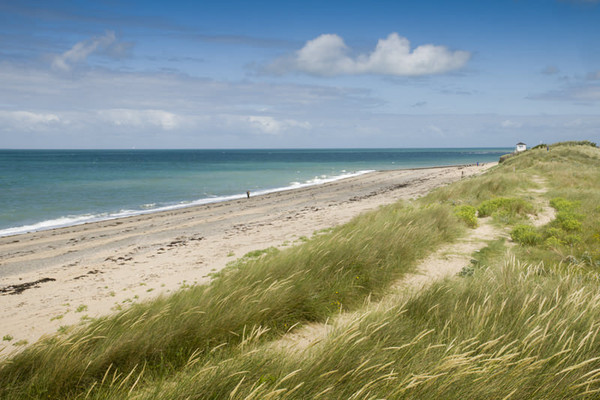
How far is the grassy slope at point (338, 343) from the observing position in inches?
101

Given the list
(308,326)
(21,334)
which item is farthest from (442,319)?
(21,334)

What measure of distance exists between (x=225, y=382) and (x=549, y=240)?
336 inches

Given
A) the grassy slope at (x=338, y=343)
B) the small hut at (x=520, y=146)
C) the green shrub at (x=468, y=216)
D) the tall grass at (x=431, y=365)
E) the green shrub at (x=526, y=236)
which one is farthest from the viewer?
the small hut at (x=520, y=146)

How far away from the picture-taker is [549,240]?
8273 millimetres

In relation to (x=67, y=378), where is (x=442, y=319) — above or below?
above

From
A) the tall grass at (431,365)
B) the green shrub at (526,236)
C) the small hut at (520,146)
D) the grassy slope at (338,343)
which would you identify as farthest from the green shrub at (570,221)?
the small hut at (520,146)

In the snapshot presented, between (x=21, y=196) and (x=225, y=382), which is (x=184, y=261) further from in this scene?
(x=21, y=196)

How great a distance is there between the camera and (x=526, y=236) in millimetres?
9078

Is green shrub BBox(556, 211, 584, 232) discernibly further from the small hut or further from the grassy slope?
the small hut

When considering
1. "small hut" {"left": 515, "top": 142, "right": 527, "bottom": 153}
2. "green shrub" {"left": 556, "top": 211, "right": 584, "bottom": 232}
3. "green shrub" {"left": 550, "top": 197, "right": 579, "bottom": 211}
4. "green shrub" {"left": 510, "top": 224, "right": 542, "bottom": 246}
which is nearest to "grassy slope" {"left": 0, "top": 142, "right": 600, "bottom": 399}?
"green shrub" {"left": 510, "top": 224, "right": 542, "bottom": 246}

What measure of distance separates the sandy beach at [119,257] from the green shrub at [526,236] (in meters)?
7.16

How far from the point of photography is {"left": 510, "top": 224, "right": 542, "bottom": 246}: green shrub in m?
8.91

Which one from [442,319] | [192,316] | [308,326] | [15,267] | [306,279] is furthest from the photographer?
[15,267]

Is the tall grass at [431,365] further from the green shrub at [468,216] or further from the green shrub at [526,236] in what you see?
the green shrub at [468,216]
